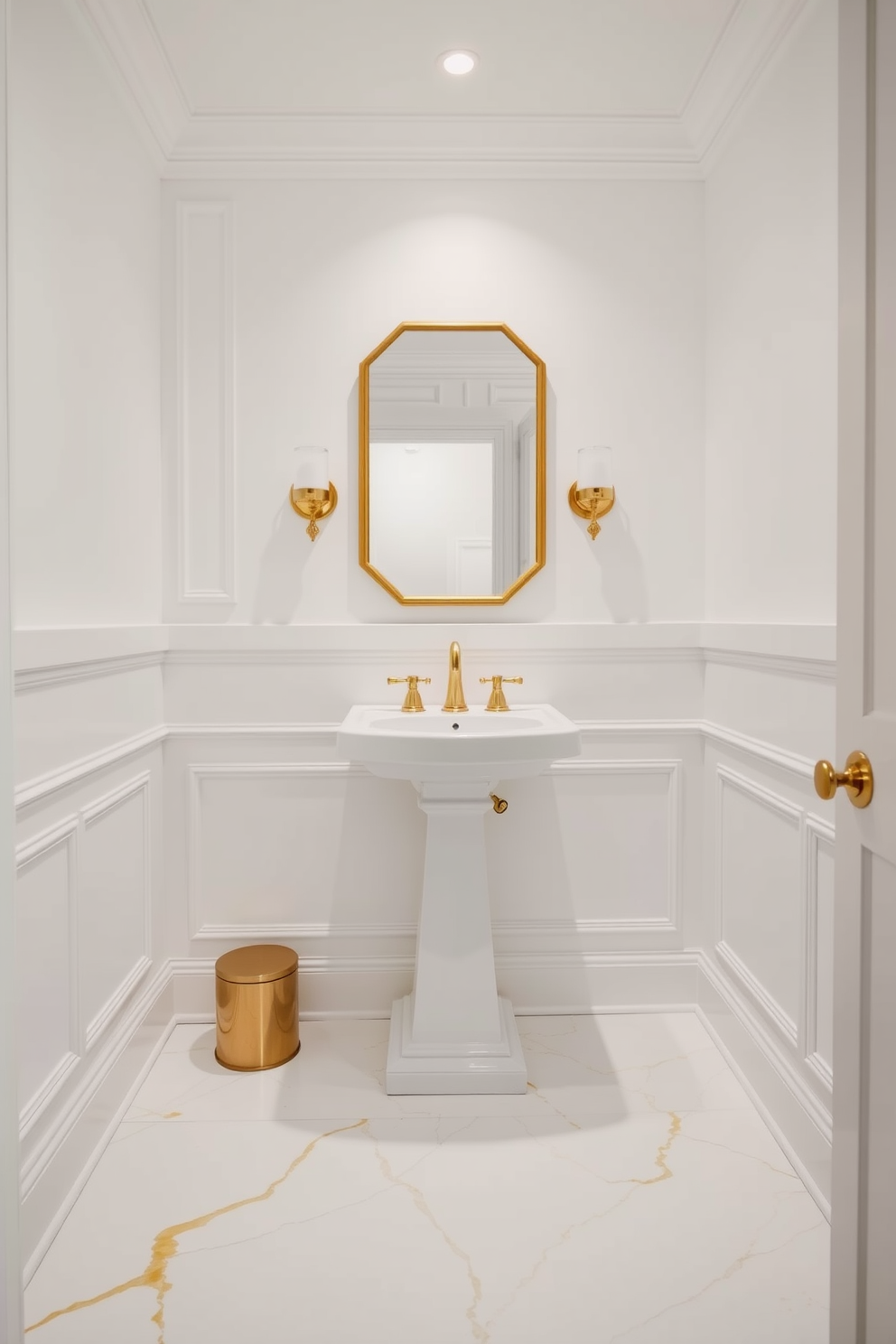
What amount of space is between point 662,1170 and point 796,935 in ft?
1.75

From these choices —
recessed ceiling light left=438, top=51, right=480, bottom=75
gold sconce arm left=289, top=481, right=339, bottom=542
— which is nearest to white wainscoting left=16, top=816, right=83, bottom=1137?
gold sconce arm left=289, top=481, right=339, bottom=542

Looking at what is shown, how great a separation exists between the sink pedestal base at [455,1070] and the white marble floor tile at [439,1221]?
0.04 metres

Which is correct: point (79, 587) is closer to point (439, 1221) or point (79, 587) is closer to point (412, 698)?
point (412, 698)

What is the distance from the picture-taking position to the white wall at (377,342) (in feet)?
7.34

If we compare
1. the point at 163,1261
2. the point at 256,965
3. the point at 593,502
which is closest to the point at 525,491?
the point at 593,502

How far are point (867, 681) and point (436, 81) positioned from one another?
1855mm

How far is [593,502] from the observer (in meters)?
2.25

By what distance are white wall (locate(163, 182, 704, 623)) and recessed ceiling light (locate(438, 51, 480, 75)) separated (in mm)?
314

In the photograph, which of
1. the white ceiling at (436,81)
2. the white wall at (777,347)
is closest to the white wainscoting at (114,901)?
the white wall at (777,347)

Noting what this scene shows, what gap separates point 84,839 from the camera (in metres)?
1.65

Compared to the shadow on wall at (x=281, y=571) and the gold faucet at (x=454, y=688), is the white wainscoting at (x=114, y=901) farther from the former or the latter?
the gold faucet at (x=454, y=688)

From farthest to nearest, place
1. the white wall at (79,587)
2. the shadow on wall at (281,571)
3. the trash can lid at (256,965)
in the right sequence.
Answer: the shadow on wall at (281,571) → the trash can lid at (256,965) → the white wall at (79,587)

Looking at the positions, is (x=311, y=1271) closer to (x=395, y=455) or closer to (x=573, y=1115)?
(x=573, y=1115)

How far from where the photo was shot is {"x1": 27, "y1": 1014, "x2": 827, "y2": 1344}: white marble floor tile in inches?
51.1
